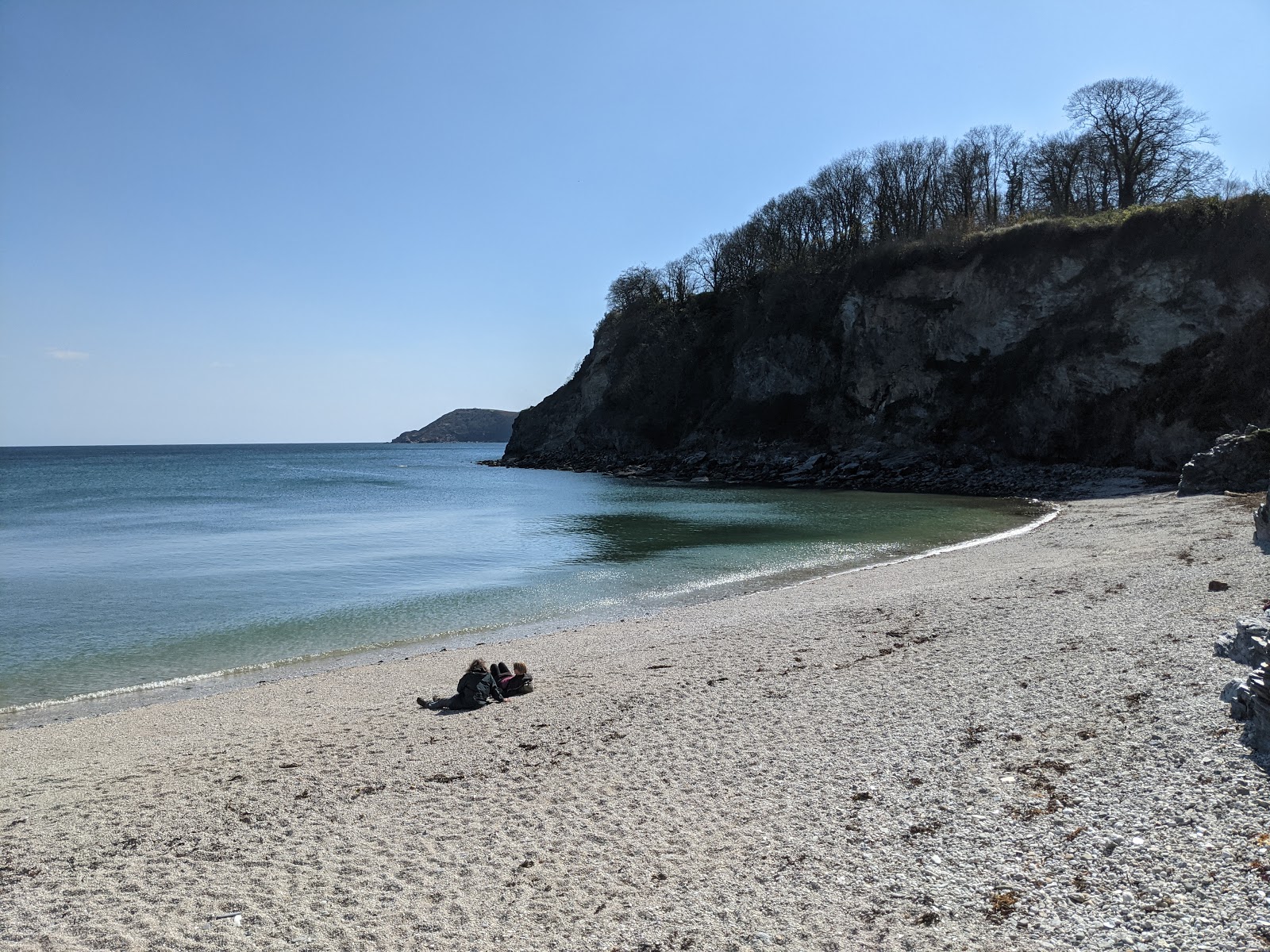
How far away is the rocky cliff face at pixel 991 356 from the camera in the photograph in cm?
3734

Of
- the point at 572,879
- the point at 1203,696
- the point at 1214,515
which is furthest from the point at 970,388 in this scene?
the point at 572,879

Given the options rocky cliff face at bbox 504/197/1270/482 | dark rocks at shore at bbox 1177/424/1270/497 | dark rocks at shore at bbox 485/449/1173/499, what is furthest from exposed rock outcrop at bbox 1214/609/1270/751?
rocky cliff face at bbox 504/197/1270/482

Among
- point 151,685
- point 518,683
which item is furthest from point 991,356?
point 151,685

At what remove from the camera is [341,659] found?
1348 cm

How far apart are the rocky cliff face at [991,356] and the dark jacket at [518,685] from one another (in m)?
37.5

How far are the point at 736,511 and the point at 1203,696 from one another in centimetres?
2787

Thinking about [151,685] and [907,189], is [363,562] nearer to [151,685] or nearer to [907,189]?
[151,685]

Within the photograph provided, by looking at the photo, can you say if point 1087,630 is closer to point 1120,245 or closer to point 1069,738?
point 1069,738

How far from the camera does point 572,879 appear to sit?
17.5ft

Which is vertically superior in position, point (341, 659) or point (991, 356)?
point (991, 356)

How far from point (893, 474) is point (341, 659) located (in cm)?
3783

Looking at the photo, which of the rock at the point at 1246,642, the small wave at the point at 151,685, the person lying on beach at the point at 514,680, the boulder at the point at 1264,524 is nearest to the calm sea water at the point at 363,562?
the small wave at the point at 151,685

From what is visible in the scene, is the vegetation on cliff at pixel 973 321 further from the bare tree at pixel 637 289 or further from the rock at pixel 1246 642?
the rock at pixel 1246 642

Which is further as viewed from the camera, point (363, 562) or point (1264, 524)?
point (363, 562)
